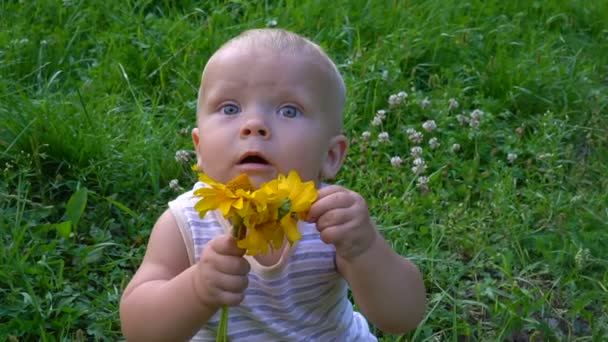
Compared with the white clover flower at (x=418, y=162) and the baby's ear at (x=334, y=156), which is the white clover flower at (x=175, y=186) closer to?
the white clover flower at (x=418, y=162)

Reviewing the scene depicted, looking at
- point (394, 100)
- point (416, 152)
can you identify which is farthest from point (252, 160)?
point (394, 100)

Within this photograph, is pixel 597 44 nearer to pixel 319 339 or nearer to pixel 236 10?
pixel 236 10

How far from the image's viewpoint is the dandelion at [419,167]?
142 inches

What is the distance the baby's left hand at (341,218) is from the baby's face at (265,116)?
14 cm

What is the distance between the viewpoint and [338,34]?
439 cm

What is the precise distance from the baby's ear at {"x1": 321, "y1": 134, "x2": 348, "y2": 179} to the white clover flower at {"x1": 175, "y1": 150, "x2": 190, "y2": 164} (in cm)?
118

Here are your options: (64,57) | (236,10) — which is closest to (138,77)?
(64,57)

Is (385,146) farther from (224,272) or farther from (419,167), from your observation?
(224,272)

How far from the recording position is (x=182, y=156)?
3.53 meters

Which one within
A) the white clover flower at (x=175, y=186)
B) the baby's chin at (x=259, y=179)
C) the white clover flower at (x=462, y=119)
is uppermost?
the baby's chin at (x=259, y=179)

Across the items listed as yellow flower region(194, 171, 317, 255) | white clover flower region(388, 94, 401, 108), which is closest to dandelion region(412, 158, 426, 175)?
white clover flower region(388, 94, 401, 108)

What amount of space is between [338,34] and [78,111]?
47.3 inches

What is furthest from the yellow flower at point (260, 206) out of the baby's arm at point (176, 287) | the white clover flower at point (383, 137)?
the white clover flower at point (383, 137)

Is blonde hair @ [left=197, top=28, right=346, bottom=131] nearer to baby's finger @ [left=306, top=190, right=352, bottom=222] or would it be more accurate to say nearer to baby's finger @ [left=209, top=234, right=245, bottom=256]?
baby's finger @ [left=306, top=190, right=352, bottom=222]
